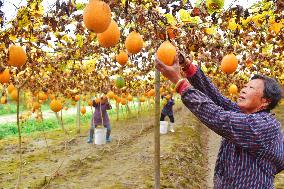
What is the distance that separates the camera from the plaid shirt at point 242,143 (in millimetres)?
2156

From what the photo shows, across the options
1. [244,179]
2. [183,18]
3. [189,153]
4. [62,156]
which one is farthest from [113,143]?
[244,179]

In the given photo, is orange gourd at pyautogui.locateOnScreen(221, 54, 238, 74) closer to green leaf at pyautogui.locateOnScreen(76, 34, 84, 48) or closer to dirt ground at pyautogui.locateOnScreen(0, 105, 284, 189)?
green leaf at pyautogui.locateOnScreen(76, 34, 84, 48)

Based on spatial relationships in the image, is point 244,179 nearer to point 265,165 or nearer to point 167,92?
point 265,165

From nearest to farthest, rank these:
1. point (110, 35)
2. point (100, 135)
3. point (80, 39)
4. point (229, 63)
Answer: point (110, 35)
point (229, 63)
point (80, 39)
point (100, 135)

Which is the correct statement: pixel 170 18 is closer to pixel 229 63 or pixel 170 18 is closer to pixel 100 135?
pixel 229 63

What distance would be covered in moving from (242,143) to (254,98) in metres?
0.39

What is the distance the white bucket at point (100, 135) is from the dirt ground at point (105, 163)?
0.22m

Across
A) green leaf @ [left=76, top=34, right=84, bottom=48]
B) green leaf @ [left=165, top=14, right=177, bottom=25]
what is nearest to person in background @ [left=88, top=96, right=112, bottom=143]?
green leaf @ [left=76, top=34, right=84, bottom=48]

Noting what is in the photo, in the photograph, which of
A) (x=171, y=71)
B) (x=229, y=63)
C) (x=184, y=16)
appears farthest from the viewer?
(x=229, y=63)

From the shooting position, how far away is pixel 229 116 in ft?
7.02

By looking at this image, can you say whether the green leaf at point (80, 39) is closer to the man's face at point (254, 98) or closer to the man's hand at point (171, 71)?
the man's hand at point (171, 71)

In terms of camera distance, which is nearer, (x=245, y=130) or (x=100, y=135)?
(x=245, y=130)

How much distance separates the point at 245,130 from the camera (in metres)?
2.16

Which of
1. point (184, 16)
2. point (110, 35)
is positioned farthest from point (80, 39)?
point (110, 35)
